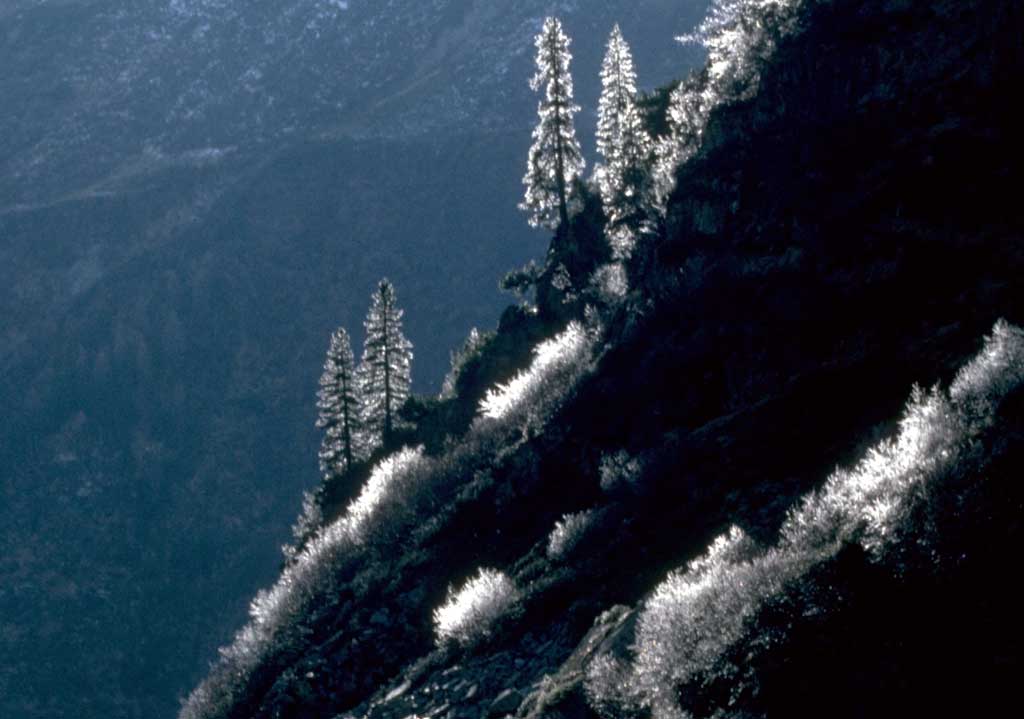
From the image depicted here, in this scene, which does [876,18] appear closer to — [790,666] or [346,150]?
[790,666]

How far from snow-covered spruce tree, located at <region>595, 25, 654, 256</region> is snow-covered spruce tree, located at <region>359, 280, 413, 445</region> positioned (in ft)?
37.0

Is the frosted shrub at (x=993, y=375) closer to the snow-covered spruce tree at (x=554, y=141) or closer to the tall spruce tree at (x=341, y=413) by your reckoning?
the snow-covered spruce tree at (x=554, y=141)

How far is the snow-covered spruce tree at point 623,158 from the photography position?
33156 mm

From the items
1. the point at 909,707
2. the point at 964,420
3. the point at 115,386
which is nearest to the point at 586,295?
the point at 964,420

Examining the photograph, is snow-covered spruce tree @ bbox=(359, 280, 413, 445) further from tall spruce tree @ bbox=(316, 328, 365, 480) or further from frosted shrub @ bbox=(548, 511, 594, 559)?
frosted shrub @ bbox=(548, 511, 594, 559)

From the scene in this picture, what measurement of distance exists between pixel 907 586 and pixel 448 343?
10039 centimetres

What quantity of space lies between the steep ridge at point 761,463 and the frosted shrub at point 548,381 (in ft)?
0.54

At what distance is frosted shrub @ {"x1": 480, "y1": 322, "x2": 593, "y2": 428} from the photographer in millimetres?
24859

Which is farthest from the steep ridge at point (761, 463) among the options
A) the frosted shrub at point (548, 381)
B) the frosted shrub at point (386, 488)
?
the frosted shrub at point (386, 488)

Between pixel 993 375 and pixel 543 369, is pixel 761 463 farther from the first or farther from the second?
pixel 543 369

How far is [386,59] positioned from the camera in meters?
166

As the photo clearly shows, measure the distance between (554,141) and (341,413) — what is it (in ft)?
53.4

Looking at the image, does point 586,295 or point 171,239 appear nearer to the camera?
point 586,295

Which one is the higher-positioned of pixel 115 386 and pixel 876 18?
pixel 115 386
